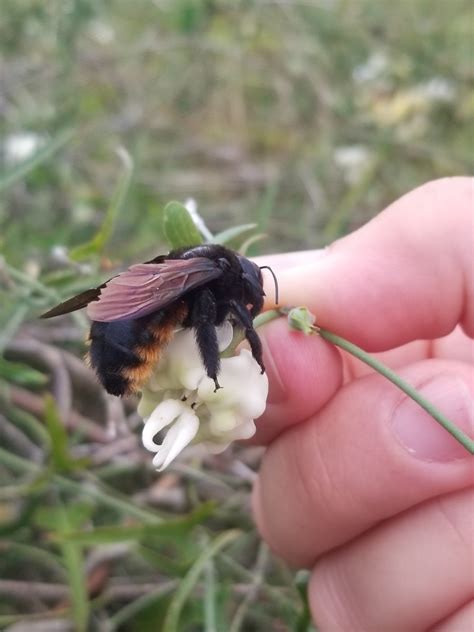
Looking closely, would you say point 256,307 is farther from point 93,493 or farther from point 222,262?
point 93,493

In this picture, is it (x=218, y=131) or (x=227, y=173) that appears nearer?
(x=227, y=173)

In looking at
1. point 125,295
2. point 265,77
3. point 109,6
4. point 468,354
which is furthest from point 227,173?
point 125,295

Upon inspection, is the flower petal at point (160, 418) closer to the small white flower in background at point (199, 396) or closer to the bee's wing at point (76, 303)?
the small white flower in background at point (199, 396)

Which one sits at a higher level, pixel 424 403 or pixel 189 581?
pixel 424 403

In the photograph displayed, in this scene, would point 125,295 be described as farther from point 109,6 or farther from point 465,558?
point 109,6

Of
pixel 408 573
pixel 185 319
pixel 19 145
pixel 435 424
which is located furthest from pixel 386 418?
pixel 19 145

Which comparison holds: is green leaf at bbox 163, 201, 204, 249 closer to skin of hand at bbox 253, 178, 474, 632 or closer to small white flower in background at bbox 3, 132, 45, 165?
skin of hand at bbox 253, 178, 474, 632

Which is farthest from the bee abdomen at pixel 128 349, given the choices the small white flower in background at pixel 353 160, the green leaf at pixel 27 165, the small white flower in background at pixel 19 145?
the small white flower in background at pixel 353 160
